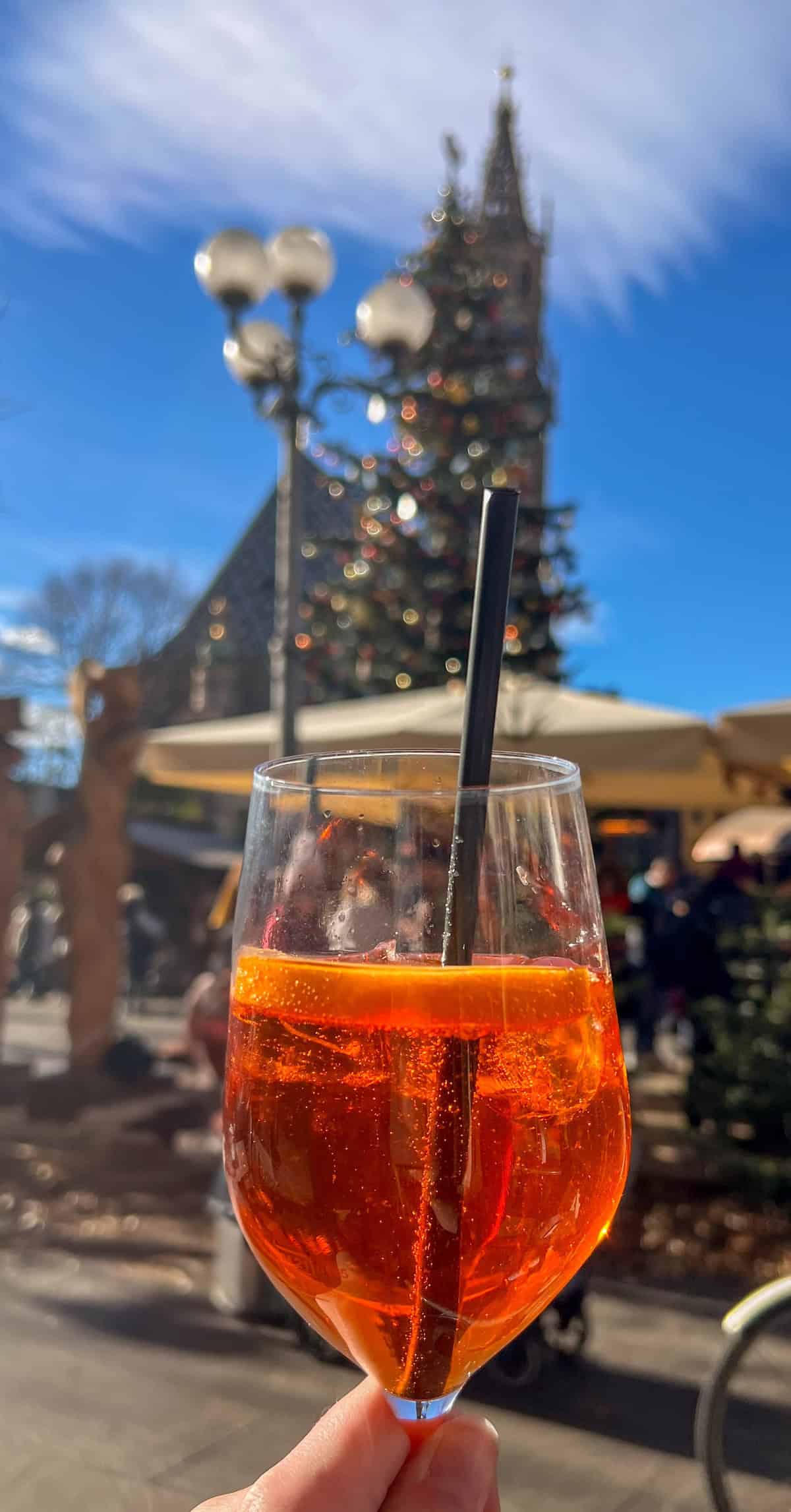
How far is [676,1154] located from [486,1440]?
5896mm

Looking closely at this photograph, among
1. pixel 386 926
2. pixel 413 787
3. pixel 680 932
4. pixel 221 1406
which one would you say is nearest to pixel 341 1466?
pixel 386 926

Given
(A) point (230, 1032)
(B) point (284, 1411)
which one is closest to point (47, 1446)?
(B) point (284, 1411)

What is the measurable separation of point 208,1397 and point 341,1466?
356cm

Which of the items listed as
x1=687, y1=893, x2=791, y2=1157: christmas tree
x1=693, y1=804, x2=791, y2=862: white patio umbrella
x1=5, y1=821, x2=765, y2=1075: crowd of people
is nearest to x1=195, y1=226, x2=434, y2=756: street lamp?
x1=5, y1=821, x2=765, y2=1075: crowd of people

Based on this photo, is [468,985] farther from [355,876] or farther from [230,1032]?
[230,1032]

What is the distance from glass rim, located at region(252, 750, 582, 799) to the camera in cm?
82

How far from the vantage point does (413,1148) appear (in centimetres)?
77

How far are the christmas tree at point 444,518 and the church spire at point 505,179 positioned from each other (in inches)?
182

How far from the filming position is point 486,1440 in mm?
799

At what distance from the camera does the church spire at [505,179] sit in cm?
1581

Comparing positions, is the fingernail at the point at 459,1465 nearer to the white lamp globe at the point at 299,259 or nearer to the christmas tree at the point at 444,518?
the white lamp globe at the point at 299,259

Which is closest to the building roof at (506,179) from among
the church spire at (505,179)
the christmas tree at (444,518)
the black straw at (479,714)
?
the church spire at (505,179)

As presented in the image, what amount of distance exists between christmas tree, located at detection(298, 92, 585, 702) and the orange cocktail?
308 inches

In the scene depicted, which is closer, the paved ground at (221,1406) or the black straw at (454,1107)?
the black straw at (454,1107)
